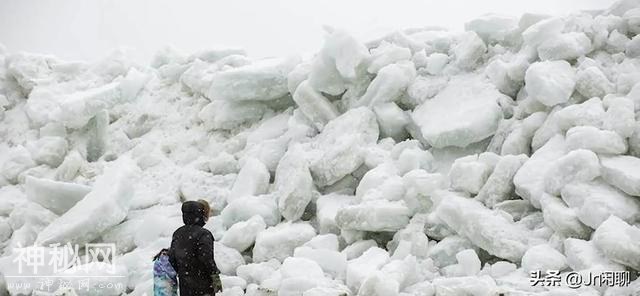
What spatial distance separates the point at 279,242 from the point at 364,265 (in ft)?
2.01

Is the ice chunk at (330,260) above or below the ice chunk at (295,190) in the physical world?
below

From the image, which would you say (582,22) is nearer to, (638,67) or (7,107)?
(638,67)

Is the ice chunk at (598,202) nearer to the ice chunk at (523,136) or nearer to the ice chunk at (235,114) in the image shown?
the ice chunk at (523,136)

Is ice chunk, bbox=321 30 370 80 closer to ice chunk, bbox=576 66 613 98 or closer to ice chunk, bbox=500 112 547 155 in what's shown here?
ice chunk, bbox=500 112 547 155

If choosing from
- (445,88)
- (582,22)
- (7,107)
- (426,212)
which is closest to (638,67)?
(582,22)

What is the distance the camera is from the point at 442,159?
379 centimetres

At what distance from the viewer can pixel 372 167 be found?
3.76m

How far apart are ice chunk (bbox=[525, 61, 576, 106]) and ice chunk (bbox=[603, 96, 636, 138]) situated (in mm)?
288

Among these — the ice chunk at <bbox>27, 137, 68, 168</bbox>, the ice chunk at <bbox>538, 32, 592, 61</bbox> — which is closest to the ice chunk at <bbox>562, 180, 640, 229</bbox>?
the ice chunk at <bbox>538, 32, 592, 61</bbox>

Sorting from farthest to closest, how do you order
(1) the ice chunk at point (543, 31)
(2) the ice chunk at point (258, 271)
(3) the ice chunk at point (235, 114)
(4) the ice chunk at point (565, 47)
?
(3) the ice chunk at point (235, 114)
(1) the ice chunk at point (543, 31)
(4) the ice chunk at point (565, 47)
(2) the ice chunk at point (258, 271)

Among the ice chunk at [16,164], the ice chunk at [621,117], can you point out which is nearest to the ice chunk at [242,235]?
the ice chunk at [621,117]

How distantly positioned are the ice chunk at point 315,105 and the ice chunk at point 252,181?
1.75 ft

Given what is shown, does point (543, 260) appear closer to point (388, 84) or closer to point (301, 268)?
point (301, 268)

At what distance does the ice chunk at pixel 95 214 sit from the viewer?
3727 millimetres
